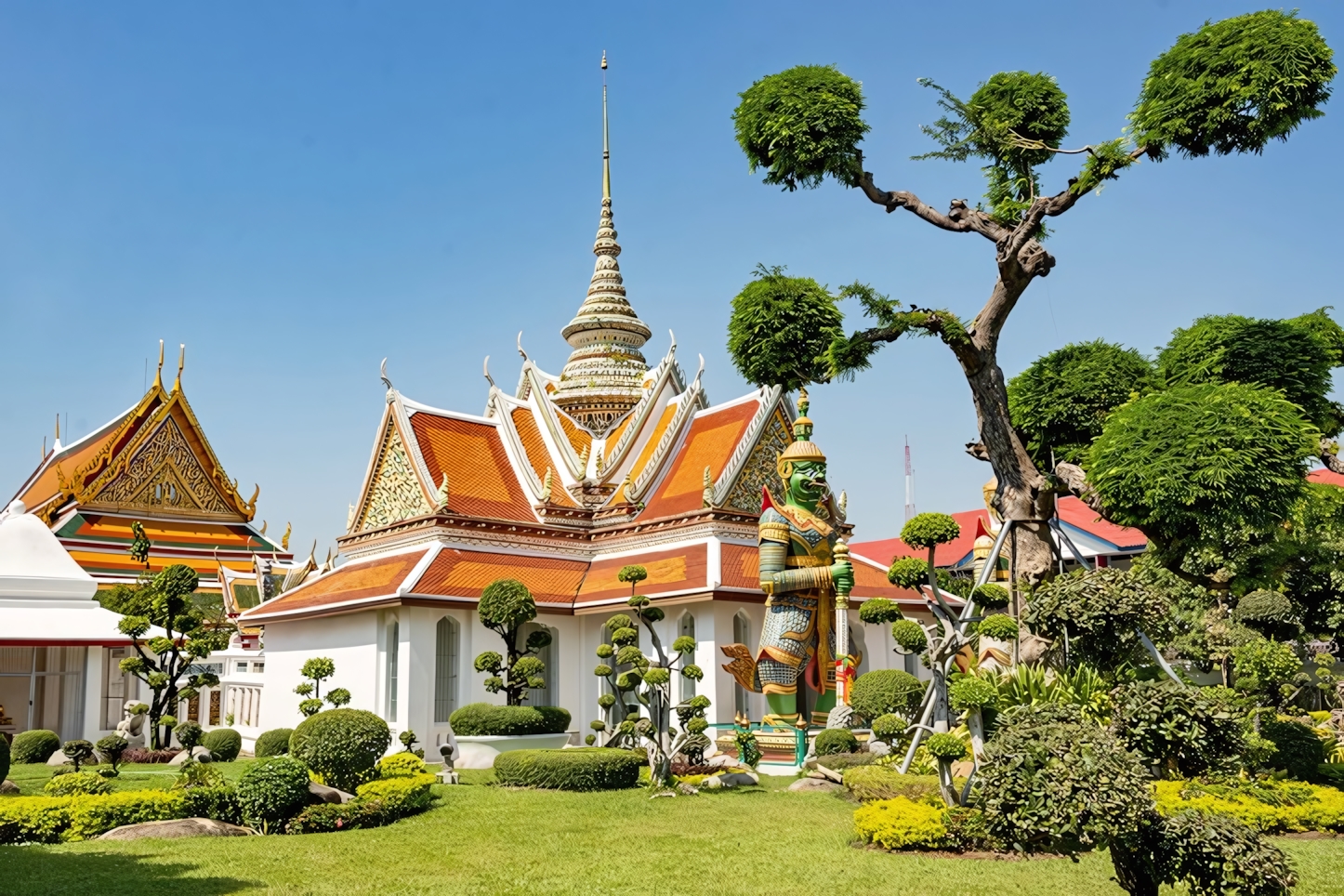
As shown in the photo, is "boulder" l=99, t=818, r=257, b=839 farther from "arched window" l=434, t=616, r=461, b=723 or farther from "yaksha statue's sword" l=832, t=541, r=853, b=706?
"yaksha statue's sword" l=832, t=541, r=853, b=706

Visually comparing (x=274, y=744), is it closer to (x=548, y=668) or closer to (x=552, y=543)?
(x=548, y=668)

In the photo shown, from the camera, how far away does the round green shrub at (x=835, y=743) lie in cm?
1427

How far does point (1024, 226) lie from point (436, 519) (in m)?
11.6

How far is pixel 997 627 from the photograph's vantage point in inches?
399

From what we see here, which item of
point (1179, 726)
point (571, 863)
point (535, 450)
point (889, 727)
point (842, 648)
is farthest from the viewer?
point (535, 450)

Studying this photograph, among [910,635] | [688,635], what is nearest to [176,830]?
[910,635]

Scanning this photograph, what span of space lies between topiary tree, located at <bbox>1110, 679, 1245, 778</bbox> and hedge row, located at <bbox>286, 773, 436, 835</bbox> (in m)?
6.71

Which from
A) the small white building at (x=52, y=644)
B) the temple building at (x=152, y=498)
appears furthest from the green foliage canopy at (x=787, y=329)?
the temple building at (x=152, y=498)

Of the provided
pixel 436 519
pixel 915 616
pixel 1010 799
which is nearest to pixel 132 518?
pixel 436 519

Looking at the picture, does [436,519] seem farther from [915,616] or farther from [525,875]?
[525,875]

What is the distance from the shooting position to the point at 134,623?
46.5 ft

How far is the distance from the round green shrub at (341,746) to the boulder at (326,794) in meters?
0.29

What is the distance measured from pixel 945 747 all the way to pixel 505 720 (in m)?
8.15

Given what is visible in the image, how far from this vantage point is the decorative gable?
67.9 ft
